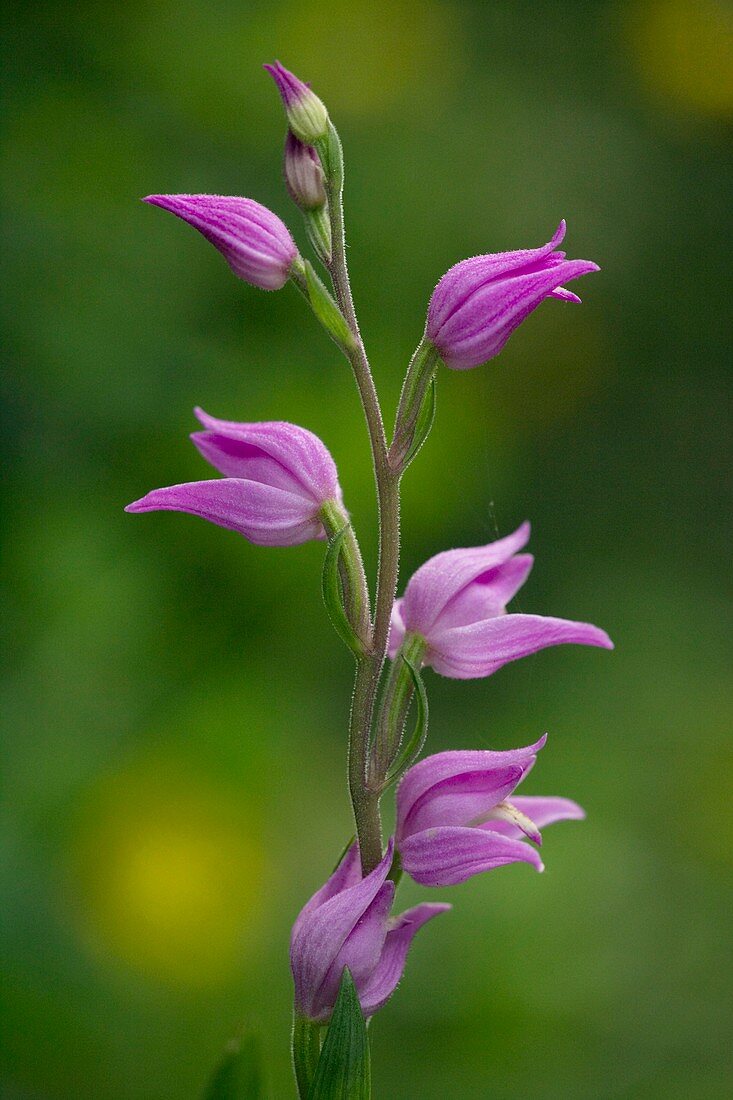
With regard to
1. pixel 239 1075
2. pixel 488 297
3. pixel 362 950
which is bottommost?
pixel 239 1075

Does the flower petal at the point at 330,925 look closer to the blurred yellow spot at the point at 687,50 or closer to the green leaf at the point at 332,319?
the green leaf at the point at 332,319

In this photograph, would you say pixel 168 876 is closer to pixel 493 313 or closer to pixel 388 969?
pixel 388 969

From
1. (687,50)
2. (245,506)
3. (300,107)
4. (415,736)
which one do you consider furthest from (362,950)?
(687,50)

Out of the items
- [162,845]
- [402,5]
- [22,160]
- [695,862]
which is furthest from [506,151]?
[162,845]

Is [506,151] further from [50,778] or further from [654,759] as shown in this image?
[50,778]

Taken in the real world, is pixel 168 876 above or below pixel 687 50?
below

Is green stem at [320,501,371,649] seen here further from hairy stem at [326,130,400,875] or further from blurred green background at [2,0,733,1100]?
blurred green background at [2,0,733,1100]

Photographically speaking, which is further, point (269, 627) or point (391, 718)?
point (269, 627)
